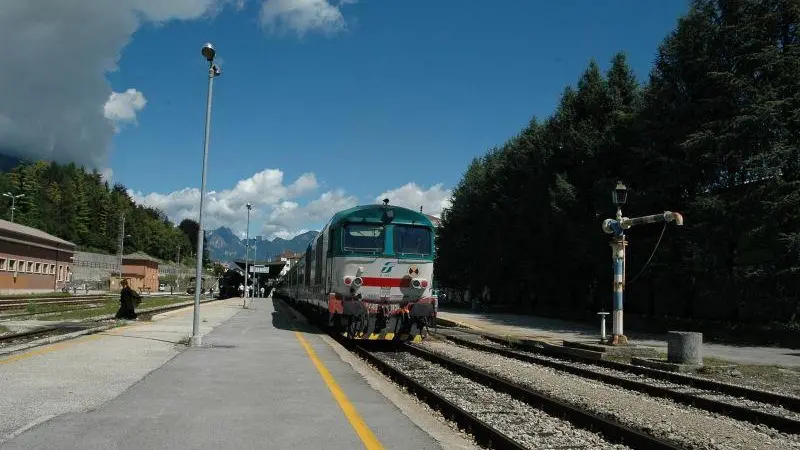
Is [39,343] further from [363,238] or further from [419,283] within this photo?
[419,283]

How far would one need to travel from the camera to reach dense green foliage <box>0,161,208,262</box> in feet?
415

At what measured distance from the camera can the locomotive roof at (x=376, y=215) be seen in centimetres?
1688

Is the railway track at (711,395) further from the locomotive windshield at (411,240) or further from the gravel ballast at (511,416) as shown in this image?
the locomotive windshield at (411,240)

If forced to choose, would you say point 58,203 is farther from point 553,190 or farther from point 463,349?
point 463,349

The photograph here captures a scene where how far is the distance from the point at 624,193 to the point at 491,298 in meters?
37.3

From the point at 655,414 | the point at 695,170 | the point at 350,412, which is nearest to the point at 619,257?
the point at 695,170

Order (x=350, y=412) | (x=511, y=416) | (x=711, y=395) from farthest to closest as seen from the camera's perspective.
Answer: (x=711, y=395) → (x=511, y=416) → (x=350, y=412)

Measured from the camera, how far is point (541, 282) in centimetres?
3822

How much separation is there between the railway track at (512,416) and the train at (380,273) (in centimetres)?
318

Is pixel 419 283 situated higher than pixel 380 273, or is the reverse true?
→ pixel 380 273

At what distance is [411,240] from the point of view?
1703 cm

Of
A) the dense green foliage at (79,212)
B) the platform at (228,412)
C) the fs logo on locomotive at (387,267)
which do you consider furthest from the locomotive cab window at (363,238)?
the dense green foliage at (79,212)

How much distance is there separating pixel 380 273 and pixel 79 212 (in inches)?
5658

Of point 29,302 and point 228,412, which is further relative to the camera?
point 29,302
